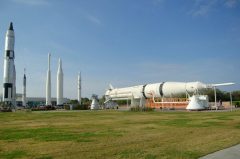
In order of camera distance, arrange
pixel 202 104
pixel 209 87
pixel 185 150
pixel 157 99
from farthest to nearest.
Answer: pixel 157 99, pixel 209 87, pixel 202 104, pixel 185 150

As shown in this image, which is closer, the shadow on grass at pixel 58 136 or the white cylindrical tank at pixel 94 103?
the shadow on grass at pixel 58 136

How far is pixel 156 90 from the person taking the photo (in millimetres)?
68938

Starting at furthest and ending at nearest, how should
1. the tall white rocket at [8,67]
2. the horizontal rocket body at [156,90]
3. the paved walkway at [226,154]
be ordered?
the tall white rocket at [8,67], the horizontal rocket body at [156,90], the paved walkway at [226,154]

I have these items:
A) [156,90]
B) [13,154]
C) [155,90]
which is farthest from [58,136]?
[155,90]

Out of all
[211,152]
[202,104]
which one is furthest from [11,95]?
[211,152]

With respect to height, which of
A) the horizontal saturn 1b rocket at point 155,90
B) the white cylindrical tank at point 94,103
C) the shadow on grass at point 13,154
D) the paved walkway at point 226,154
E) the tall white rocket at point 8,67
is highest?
the tall white rocket at point 8,67

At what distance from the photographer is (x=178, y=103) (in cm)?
6012

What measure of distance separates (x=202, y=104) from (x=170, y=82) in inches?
615

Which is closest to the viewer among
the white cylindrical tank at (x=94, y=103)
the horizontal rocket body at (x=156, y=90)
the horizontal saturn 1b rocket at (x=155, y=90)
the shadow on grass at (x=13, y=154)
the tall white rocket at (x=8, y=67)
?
the shadow on grass at (x=13, y=154)

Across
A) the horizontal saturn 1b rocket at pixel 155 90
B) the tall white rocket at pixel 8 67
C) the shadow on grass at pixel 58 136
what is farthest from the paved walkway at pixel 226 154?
the tall white rocket at pixel 8 67

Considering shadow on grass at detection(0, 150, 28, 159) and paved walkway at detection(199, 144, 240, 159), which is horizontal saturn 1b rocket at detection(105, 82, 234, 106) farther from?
shadow on grass at detection(0, 150, 28, 159)

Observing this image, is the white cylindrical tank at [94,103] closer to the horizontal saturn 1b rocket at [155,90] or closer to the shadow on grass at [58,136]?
the horizontal saturn 1b rocket at [155,90]

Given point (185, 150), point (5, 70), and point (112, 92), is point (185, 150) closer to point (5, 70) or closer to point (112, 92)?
point (5, 70)

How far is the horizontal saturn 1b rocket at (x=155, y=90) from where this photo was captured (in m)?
58.1
